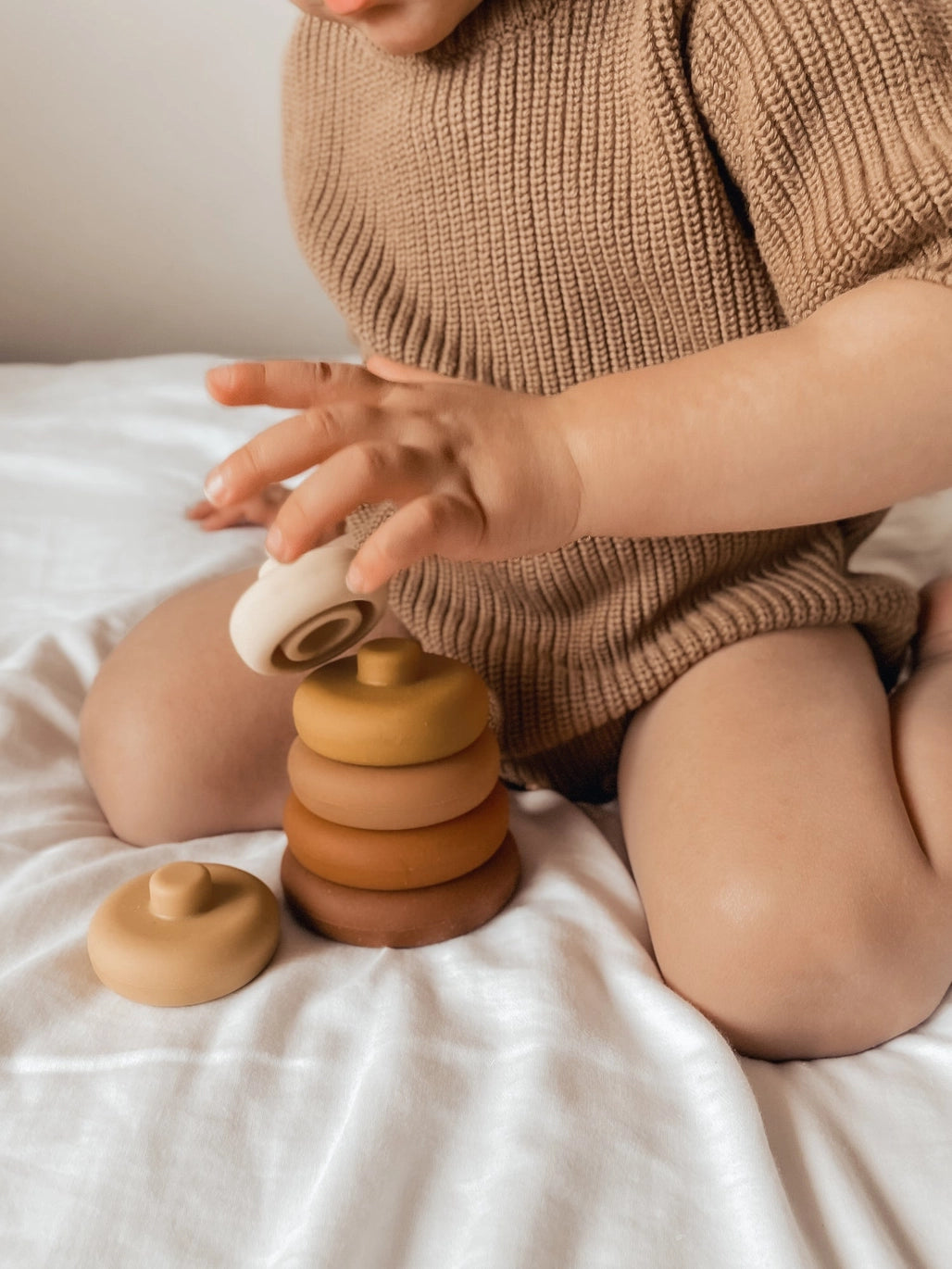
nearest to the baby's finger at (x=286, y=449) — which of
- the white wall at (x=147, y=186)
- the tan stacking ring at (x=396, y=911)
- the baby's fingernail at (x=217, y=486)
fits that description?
the baby's fingernail at (x=217, y=486)

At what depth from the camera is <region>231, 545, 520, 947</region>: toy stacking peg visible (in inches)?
22.6

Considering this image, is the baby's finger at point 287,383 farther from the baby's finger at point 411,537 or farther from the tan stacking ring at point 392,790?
the tan stacking ring at point 392,790

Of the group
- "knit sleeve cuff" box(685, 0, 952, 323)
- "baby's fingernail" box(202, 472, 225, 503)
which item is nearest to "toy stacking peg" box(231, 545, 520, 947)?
"baby's fingernail" box(202, 472, 225, 503)

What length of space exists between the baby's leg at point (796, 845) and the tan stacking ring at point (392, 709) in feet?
0.39

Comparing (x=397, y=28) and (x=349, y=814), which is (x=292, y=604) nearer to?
(x=349, y=814)

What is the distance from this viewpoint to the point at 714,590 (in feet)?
2.33

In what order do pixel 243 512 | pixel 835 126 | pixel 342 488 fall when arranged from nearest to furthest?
pixel 342 488, pixel 835 126, pixel 243 512

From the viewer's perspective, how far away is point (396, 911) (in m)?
0.58

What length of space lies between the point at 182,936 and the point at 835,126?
471 millimetres

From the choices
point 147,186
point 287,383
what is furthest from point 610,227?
point 147,186

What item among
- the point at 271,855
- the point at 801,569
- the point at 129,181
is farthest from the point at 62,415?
the point at 801,569

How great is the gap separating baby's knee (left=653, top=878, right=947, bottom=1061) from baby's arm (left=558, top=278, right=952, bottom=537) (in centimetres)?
19

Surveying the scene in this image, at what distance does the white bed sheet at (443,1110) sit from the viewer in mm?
415

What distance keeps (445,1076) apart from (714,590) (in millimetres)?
336
